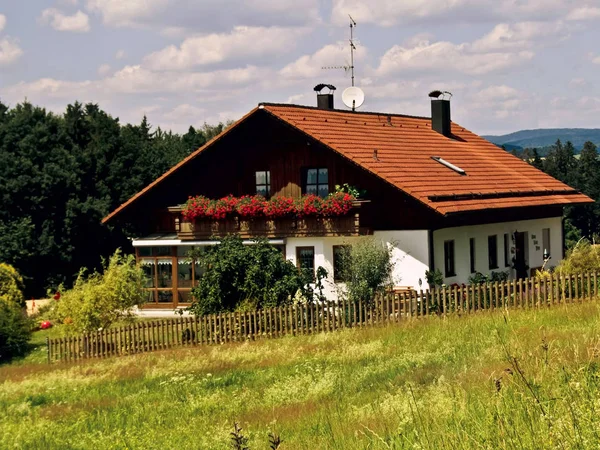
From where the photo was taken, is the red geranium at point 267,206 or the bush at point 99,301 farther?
the red geranium at point 267,206

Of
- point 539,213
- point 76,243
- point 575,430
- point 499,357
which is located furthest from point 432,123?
point 575,430

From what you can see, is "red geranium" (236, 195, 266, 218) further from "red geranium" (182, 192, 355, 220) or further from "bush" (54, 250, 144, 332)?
"bush" (54, 250, 144, 332)

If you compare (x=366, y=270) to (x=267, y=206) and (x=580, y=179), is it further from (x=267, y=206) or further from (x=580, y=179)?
(x=580, y=179)

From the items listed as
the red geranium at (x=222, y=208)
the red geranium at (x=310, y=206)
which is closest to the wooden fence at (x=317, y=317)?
the red geranium at (x=310, y=206)

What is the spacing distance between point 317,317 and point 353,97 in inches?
669

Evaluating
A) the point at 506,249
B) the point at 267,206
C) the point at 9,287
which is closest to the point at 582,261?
the point at 506,249

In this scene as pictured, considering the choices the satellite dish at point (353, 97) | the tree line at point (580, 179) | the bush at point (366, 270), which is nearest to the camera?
the bush at point (366, 270)

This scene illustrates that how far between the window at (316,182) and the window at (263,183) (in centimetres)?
134

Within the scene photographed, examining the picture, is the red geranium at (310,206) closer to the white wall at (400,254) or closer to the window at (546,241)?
the white wall at (400,254)

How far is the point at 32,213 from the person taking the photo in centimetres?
4609

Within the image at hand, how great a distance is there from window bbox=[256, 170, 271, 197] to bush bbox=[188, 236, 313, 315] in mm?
6946

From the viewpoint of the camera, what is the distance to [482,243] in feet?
111

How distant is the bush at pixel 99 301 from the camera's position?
29.0 m

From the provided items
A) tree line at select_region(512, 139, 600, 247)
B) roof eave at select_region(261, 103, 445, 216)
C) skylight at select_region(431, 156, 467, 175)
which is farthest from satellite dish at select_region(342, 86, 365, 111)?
tree line at select_region(512, 139, 600, 247)
